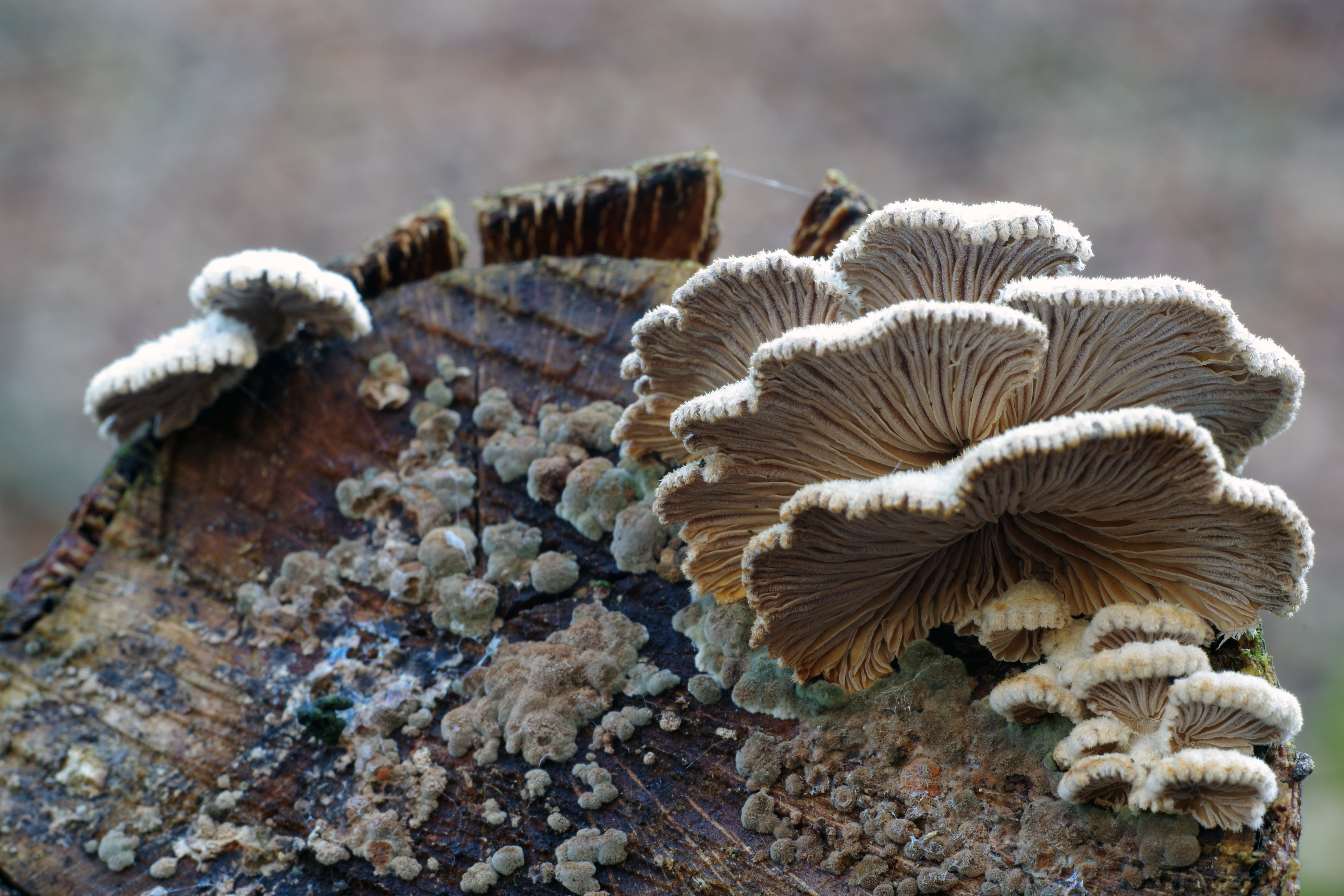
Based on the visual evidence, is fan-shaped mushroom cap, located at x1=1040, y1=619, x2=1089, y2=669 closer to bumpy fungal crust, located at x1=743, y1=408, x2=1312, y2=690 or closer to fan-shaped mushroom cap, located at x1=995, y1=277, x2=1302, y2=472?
bumpy fungal crust, located at x1=743, y1=408, x2=1312, y2=690

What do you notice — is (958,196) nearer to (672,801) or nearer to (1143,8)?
(1143,8)

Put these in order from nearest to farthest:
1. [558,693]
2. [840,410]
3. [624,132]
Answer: [840,410]
[558,693]
[624,132]

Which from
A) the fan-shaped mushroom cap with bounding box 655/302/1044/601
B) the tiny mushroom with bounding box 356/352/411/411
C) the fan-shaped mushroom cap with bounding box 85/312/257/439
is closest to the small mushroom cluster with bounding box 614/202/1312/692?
the fan-shaped mushroom cap with bounding box 655/302/1044/601

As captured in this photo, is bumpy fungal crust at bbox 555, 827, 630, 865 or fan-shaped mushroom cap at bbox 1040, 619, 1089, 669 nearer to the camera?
fan-shaped mushroom cap at bbox 1040, 619, 1089, 669

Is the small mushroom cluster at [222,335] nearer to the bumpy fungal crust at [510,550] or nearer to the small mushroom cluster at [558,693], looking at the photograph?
the bumpy fungal crust at [510,550]

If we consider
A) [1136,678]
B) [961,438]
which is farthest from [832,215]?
[1136,678]

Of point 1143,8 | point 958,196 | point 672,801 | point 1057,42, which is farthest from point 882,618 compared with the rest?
point 1143,8

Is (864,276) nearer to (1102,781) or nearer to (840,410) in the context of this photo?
(840,410)

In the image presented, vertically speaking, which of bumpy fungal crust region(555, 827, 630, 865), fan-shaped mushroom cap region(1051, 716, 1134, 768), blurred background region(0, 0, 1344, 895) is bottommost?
bumpy fungal crust region(555, 827, 630, 865)
